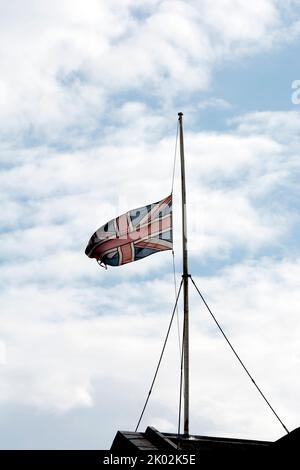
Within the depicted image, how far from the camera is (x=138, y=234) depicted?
22.3m

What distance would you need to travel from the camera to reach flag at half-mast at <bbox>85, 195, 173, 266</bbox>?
22.2 meters

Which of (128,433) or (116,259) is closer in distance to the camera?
(128,433)

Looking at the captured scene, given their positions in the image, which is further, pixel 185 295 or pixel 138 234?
pixel 138 234

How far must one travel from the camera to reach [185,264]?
A: 2181 centimetres

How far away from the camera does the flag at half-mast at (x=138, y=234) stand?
2217 cm

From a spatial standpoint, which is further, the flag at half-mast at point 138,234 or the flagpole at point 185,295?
the flag at half-mast at point 138,234

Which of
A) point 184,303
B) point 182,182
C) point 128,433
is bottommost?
point 128,433

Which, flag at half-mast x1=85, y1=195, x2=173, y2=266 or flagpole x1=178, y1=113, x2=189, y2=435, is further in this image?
Result: flag at half-mast x1=85, y1=195, x2=173, y2=266

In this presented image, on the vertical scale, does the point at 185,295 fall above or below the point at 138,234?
below
